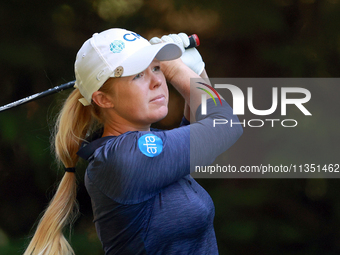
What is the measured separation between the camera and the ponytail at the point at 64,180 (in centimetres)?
104

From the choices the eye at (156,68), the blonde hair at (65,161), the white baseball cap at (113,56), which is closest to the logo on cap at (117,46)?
the white baseball cap at (113,56)

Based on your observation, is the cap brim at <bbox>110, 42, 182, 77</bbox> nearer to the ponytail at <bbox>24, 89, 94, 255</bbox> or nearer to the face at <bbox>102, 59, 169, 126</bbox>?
the face at <bbox>102, 59, 169, 126</bbox>

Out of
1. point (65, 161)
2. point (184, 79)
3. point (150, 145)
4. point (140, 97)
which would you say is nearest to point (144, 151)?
point (150, 145)

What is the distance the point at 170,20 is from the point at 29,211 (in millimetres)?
1182

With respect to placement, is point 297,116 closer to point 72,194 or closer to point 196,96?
point 196,96

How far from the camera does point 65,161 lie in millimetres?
1076

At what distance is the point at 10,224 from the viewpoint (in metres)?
1.88

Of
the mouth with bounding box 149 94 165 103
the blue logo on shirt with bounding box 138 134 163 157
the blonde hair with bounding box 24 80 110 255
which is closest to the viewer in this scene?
the blue logo on shirt with bounding box 138 134 163 157

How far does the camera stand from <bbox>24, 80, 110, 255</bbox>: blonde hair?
104 cm

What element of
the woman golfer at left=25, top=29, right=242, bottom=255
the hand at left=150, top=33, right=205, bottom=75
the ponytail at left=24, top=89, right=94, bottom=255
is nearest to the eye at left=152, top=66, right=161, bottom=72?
the woman golfer at left=25, top=29, right=242, bottom=255

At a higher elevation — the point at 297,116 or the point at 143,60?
the point at 297,116

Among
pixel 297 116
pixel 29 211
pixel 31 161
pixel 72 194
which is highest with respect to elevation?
pixel 297 116

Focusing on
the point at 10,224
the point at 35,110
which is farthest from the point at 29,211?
the point at 35,110

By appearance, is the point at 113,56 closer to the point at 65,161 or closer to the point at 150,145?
the point at 150,145
